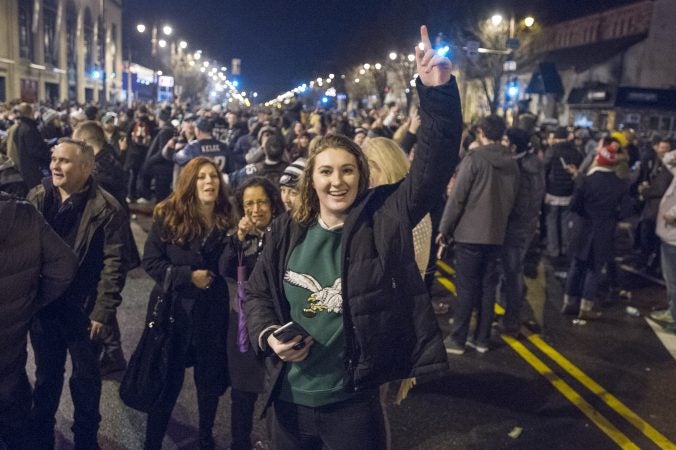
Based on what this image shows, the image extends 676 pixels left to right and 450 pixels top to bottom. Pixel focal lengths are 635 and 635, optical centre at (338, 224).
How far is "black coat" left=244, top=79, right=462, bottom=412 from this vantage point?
248cm

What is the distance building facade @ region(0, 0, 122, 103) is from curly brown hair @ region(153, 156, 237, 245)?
103 feet

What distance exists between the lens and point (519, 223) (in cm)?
636

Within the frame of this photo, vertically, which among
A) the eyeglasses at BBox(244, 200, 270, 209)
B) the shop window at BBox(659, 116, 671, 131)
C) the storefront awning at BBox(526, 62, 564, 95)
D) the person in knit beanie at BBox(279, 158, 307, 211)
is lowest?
the eyeglasses at BBox(244, 200, 270, 209)

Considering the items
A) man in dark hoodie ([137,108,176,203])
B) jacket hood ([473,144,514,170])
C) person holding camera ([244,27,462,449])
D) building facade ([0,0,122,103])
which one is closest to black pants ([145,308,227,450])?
person holding camera ([244,27,462,449])

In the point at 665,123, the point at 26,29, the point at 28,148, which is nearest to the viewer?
the point at 28,148

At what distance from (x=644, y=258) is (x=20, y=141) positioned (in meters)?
9.21

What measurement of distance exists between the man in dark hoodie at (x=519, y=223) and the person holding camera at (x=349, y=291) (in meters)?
3.97

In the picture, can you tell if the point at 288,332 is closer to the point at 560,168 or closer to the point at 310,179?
the point at 310,179

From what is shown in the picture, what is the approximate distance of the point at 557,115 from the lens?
38.3 metres

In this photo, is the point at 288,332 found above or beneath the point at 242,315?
above

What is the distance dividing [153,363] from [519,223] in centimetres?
400

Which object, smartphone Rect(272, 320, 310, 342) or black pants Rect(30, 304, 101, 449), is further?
black pants Rect(30, 304, 101, 449)

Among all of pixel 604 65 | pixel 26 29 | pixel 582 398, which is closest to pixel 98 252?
pixel 582 398

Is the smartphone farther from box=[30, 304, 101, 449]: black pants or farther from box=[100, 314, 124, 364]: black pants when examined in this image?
box=[100, 314, 124, 364]: black pants
